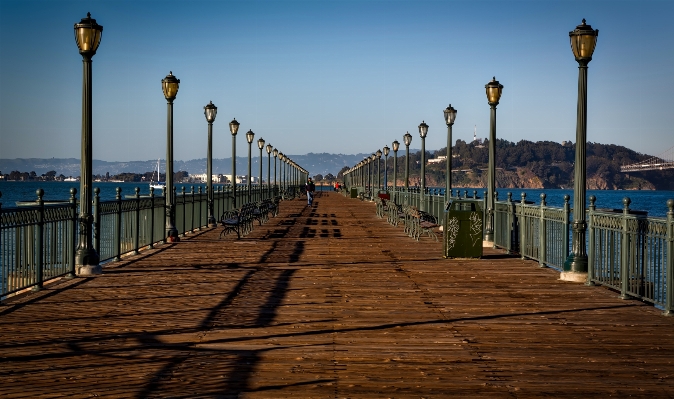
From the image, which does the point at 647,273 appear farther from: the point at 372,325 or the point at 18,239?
the point at 18,239

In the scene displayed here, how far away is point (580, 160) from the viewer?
14164 mm

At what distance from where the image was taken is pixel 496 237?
2086 centimetres

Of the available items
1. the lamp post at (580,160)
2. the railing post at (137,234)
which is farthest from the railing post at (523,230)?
the railing post at (137,234)

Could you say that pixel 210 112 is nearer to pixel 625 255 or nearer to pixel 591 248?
pixel 591 248

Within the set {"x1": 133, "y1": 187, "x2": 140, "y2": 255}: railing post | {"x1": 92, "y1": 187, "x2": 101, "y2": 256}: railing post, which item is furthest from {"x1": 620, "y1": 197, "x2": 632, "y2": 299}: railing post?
{"x1": 133, "y1": 187, "x2": 140, "y2": 255}: railing post

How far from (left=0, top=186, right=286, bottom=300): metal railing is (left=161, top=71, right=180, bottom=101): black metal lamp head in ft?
9.48

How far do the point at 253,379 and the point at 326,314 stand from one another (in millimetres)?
3388

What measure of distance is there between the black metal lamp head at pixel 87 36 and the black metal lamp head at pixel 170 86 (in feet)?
26.0

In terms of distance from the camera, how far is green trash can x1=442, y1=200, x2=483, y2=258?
17.5 m

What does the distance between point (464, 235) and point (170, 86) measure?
9907mm

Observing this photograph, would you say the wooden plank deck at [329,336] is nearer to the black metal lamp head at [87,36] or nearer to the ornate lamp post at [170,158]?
the black metal lamp head at [87,36]

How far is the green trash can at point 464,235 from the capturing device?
57.3ft

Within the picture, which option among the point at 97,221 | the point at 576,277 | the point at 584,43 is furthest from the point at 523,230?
the point at 97,221

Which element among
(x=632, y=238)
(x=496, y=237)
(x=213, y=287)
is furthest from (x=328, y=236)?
(x=632, y=238)
